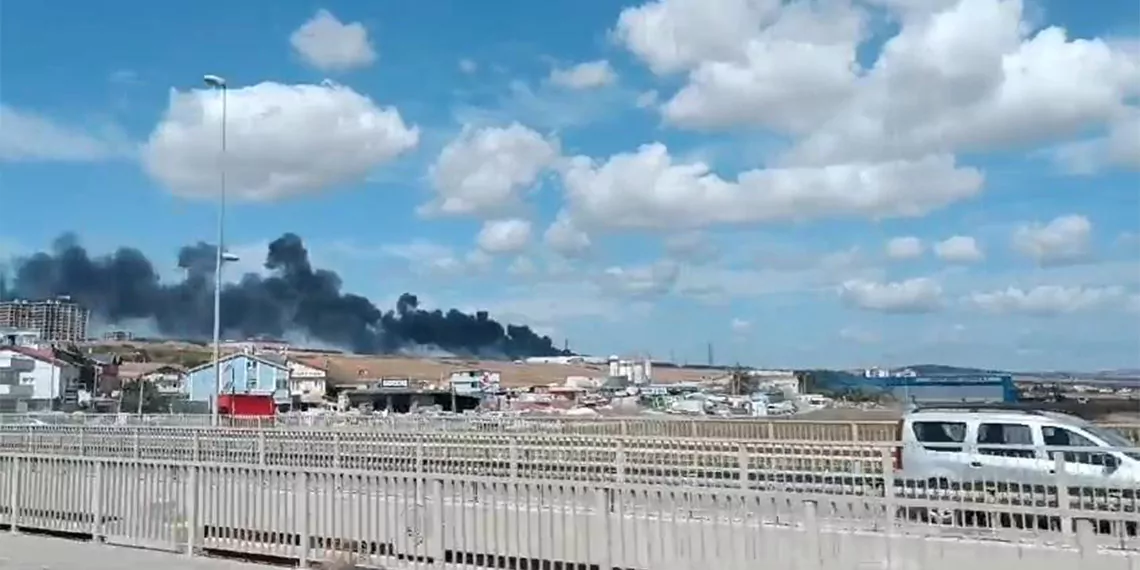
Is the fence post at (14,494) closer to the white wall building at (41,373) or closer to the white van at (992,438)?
the white van at (992,438)

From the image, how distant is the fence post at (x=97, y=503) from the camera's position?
547 inches

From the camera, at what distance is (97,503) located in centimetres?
1399

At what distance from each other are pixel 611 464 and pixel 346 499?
4.08 m

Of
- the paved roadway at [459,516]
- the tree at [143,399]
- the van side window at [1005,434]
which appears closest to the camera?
the paved roadway at [459,516]

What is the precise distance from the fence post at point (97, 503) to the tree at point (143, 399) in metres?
64.4

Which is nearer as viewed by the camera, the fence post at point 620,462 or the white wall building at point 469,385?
the fence post at point 620,462

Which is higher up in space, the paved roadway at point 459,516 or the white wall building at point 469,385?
the white wall building at point 469,385

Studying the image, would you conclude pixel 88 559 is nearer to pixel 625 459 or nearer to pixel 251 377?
pixel 625 459

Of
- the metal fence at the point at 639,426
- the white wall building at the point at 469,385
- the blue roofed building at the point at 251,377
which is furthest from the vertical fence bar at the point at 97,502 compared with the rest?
the white wall building at the point at 469,385

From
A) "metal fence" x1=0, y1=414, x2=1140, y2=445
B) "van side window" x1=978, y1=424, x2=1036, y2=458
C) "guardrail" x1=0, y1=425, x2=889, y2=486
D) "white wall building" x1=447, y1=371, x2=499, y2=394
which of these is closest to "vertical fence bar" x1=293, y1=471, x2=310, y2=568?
"guardrail" x1=0, y1=425, x2=889, y2=486

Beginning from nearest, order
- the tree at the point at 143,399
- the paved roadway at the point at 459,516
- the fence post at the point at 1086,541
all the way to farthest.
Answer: the fence post at the point at 1086,541 < the paved roadway at the point at 459,516 < the tree at the point at 143,399

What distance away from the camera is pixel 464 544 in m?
10.4

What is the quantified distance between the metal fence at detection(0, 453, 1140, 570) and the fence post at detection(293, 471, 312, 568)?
0.05 ft

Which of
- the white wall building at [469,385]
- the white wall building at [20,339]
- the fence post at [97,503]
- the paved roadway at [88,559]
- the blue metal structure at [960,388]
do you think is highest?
the white wall building at [20,339]
